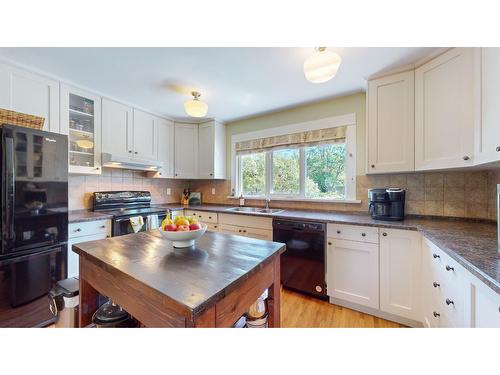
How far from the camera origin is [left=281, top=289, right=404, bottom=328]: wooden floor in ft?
5.54

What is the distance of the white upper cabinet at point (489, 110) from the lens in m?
1.06

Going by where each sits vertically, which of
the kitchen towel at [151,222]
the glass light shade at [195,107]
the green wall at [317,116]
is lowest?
the kitchen towel at [151,222]

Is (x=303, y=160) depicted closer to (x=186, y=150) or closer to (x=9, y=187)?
(x=186, y=150)

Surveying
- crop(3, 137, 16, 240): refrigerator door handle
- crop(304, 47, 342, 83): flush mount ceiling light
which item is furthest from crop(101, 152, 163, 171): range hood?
crop(304, 47, 342, 83): flush mount ceiling light

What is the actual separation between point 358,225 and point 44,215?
2674mm

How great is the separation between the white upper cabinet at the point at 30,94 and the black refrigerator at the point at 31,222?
1.60ft

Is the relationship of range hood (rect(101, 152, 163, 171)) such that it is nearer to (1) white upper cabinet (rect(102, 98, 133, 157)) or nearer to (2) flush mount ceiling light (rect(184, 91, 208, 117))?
(1) white upper cabinet (rect(102, 98, 133, 157))

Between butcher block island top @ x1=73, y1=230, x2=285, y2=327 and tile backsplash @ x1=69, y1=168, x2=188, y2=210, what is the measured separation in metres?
1.75

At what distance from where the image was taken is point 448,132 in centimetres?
154

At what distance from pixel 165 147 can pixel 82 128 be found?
1067 millimetres

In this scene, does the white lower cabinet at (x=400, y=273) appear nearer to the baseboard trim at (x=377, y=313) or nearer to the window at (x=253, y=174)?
the baseboard trim at (x=377, y=313)

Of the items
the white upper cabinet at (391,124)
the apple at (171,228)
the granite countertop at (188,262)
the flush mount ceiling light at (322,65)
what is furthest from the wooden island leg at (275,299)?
the white upper cabinet at (391,124)

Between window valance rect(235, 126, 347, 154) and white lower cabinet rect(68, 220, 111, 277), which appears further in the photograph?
window valance rect(235, 126, 347, 154)
